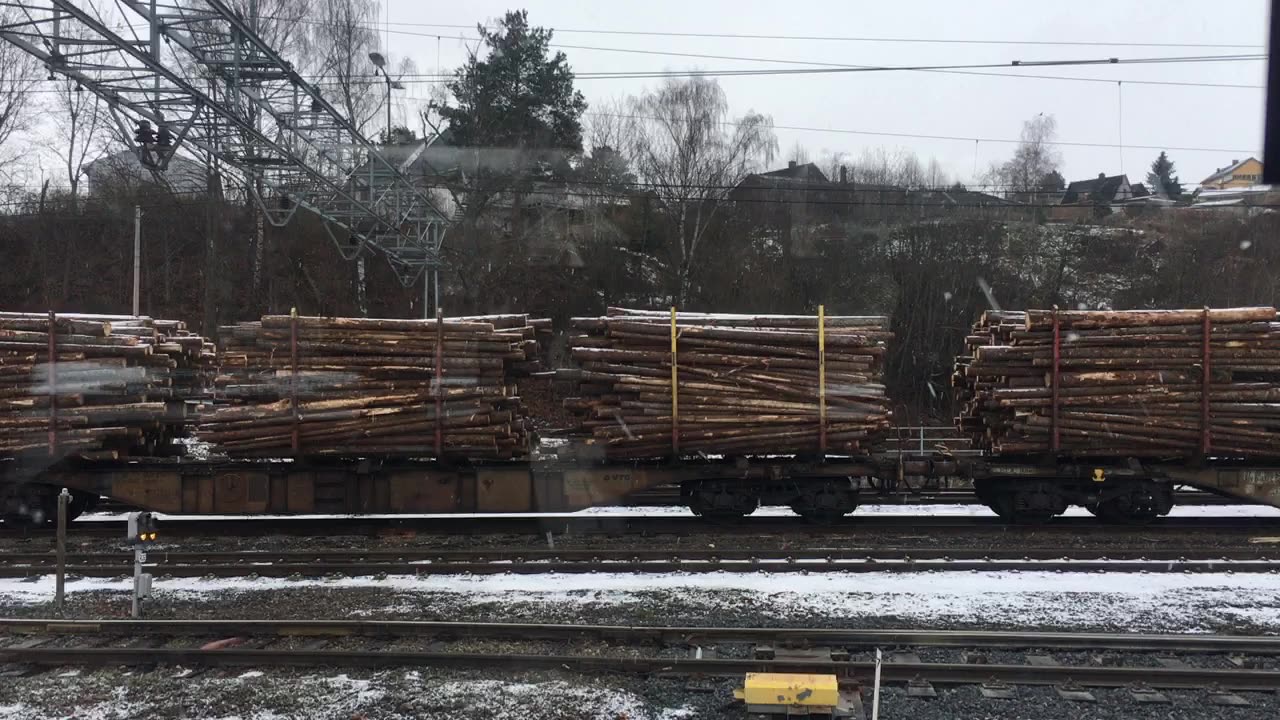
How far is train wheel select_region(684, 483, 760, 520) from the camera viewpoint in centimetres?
1171

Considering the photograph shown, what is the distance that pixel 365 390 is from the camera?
38.8 feet

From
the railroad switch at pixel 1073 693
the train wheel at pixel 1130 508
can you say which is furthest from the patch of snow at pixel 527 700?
the train wheel at pixel 1130 508

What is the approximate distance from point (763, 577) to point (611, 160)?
3273 cm

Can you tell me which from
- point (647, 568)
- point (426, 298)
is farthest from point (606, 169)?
point (647, 568)

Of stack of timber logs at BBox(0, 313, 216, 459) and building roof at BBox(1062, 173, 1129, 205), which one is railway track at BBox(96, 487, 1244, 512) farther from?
building roof at BBox(1062, 173, 1129, 205)

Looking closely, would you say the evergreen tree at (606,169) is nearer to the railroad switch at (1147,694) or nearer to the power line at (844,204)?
the power line at (844,204)

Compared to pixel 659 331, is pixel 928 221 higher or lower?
higher

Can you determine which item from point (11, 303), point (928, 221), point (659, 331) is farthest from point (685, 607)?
point (11, 303)

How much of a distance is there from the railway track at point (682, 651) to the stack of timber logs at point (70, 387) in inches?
192

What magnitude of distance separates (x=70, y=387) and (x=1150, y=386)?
14.8m

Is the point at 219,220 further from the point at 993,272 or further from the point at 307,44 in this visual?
the point at 993,272

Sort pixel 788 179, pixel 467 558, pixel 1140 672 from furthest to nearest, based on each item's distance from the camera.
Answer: pixel 788 179
pixel 467 558
pixel 1140 672

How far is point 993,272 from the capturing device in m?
38.0

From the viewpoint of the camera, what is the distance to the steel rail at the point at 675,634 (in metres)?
6.79
